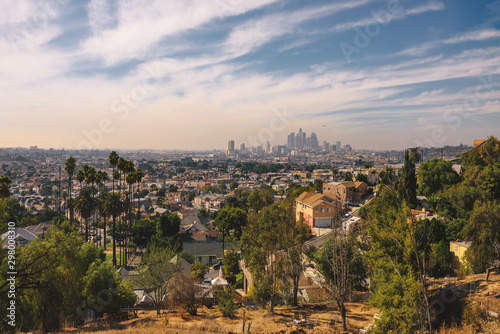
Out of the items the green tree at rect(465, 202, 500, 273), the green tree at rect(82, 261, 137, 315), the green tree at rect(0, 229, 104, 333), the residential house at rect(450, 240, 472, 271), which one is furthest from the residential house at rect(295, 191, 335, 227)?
the green tree at rect(0, 229, 104, 333)

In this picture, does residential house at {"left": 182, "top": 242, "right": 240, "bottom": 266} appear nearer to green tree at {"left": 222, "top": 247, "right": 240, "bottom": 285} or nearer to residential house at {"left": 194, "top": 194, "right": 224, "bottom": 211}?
green tree at {"left": 222, "top": 247, "right": 240, "bottom": 285}

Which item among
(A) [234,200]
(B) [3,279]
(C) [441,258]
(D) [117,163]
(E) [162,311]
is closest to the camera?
(B) [3,279]

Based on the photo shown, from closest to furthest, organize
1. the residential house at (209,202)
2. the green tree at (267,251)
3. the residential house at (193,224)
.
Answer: the green tree at (267,251) < the residential house at (193,224) < the residential house at (209,202)

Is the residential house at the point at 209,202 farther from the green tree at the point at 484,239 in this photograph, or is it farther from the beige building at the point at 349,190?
the green tree at the point at 484,239

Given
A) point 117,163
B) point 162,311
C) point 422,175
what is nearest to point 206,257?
point 117,163

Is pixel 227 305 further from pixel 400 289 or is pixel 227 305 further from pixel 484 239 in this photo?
pixel 484 239

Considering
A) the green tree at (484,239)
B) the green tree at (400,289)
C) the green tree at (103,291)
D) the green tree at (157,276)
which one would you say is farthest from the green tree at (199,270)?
the green tree at (484,239)

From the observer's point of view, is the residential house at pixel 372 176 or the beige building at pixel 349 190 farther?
the residential house at pixel 372 176

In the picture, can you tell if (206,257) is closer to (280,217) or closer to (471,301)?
(280,217)
